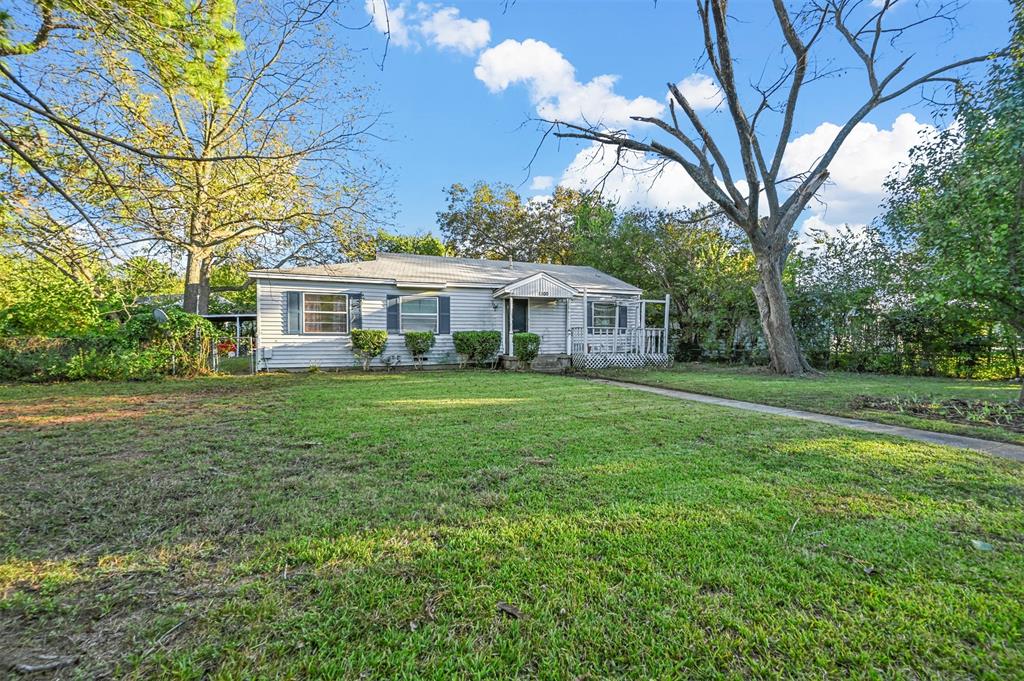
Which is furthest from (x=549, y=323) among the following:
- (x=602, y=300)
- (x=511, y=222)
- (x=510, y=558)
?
(x=511, y=222)

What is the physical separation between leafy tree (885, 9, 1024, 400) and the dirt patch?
158 cm

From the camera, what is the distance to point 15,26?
4258 millimetres

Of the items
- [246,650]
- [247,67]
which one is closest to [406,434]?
[246,650]

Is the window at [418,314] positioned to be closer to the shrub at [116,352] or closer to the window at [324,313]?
the window at [324,313]

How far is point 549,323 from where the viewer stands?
15.5 meters

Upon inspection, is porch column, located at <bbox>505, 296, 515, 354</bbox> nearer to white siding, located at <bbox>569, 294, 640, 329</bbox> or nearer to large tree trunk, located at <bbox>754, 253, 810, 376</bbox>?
white siding, located at <bbox>569, 294, 640, 329</bbox>

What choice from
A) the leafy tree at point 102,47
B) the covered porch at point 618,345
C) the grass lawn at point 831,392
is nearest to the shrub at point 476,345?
the covered porch at point 618,345

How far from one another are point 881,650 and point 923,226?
9445mm

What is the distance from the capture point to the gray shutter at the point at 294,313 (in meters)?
12.0

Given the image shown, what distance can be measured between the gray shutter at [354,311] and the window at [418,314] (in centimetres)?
127

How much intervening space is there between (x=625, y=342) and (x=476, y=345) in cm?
524

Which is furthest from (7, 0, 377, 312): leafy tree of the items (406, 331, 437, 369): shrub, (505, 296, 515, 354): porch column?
(505, 296, 515, 354): porch column

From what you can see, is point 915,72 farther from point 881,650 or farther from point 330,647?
point 330,647

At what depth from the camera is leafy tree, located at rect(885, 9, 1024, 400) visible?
236 inches
